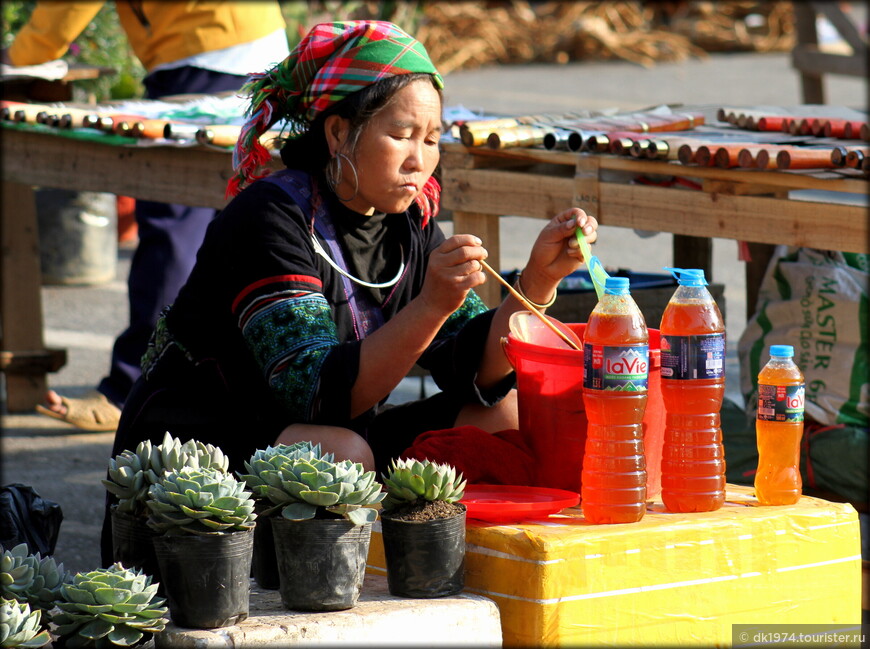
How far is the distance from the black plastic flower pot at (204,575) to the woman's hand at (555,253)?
100 centimetres

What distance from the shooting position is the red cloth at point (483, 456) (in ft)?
8.71

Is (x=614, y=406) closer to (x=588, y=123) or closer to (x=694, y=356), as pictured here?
(x=694, y=356)

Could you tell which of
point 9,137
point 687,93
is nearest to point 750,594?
point 9,137

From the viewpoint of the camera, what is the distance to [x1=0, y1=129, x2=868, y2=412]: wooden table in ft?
10.8

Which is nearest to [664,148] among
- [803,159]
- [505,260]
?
[803,159]

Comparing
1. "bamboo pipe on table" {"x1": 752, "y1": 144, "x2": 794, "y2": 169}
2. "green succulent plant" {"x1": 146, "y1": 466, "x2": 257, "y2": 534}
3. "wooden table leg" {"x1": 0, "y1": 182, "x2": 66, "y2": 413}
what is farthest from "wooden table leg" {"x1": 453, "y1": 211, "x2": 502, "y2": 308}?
"wooden table leg" {"x1": 0, "y1": 182, "x2": 66, "y2": 413}

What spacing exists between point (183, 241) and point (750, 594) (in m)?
3.06

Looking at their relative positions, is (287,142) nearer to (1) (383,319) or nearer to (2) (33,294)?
(1) (383,319)

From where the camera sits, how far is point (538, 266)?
9.12 feet

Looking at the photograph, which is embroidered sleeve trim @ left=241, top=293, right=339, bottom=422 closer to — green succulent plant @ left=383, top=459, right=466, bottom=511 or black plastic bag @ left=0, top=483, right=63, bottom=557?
green succulent plant @ left=383, top=459, right=466, bottom=511

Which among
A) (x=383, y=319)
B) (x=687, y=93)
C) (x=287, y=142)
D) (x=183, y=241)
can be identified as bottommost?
(x=687, y=93)

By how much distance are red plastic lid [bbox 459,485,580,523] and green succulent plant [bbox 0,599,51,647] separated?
78 centimetres

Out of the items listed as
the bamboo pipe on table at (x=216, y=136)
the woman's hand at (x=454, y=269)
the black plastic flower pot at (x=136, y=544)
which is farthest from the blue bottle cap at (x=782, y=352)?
the bamboo pipe on table at (x=216, y=136)

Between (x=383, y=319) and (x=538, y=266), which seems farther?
Answer: (x=383, y=319)
